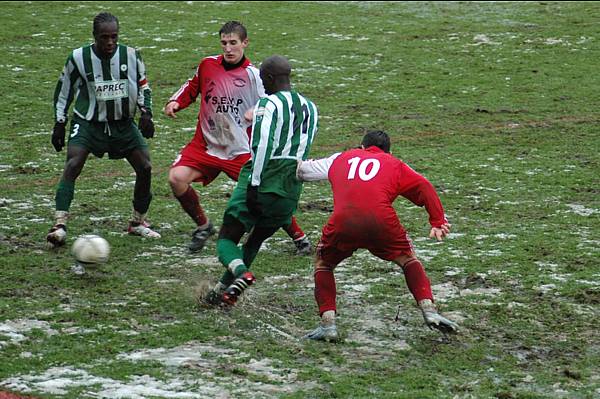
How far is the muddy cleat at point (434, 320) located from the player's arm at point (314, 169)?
1119 mm

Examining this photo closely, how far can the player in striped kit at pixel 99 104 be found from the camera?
973 centimetres

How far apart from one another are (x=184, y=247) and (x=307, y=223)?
1367 millimetres

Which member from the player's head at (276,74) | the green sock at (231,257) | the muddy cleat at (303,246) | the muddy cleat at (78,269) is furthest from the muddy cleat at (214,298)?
the muddy cleat at (303,246)

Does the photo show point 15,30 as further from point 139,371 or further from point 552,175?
point 139,371

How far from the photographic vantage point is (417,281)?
300 inches

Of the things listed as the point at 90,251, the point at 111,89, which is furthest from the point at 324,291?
the point at 111,89

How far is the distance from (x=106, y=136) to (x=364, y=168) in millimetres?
3271

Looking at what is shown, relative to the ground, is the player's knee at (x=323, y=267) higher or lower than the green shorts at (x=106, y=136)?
lower

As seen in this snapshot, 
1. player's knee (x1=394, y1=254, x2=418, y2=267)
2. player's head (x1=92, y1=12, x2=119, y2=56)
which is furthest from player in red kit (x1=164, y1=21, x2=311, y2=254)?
player's knee (x1=394, y1=254, x2=418, y2=267)

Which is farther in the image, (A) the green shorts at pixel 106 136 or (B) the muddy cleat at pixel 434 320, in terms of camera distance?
(A) the green shorts at pixel 106 136

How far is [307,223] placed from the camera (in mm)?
10773

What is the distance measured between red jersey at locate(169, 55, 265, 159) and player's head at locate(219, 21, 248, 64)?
118mm

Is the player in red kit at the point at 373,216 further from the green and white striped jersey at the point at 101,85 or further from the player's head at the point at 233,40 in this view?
the green and white striped jersey at the point at 101,85

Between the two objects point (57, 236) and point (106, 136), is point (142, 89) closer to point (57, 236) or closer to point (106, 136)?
point (106, 136)
